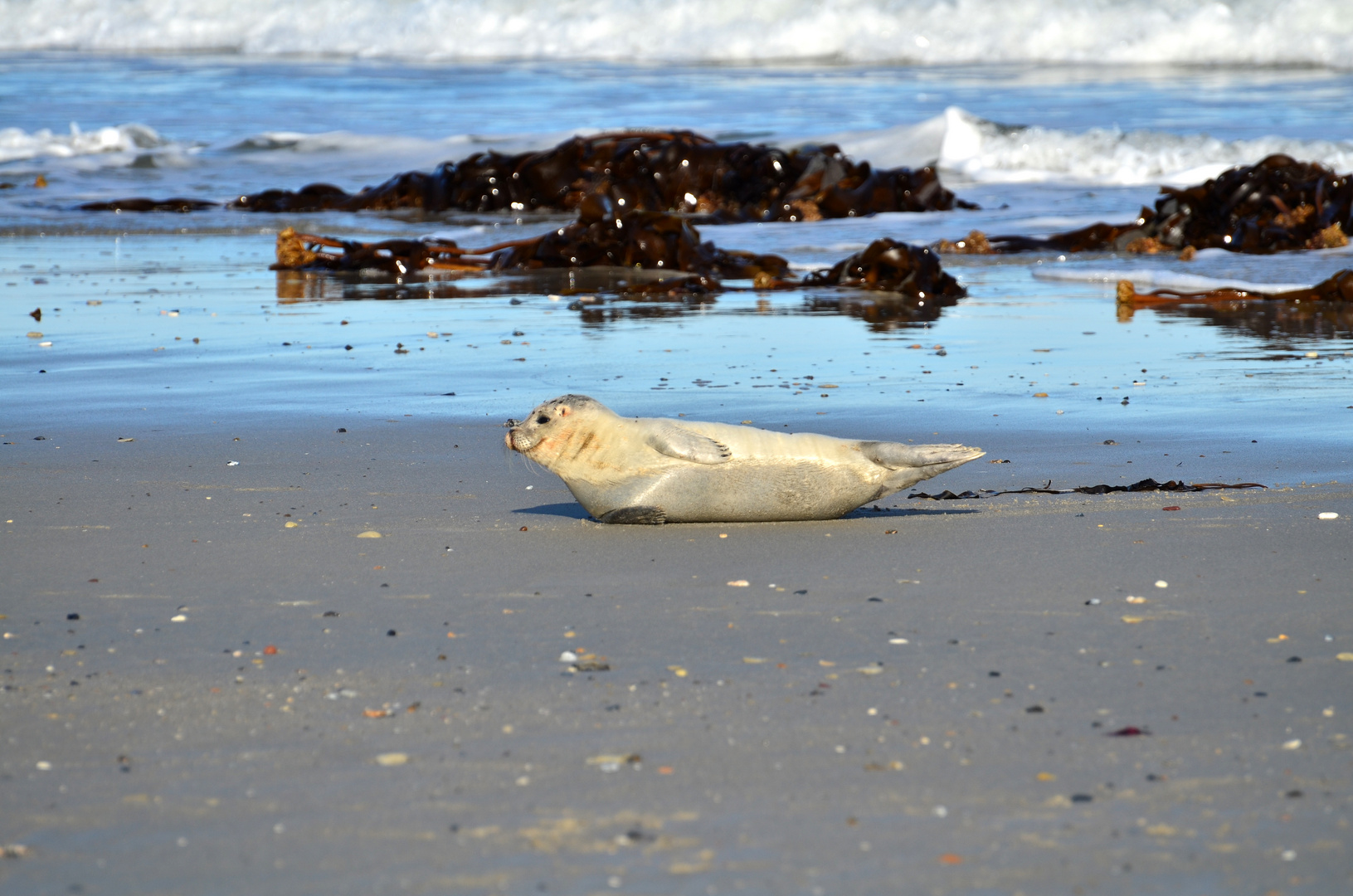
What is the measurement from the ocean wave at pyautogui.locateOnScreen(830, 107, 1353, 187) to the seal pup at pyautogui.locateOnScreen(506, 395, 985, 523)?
12575 mm

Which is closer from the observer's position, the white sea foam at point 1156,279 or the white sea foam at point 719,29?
the white sea foam at point 1156,279

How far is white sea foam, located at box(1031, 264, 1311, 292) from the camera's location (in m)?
9.07

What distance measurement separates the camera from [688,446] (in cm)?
373

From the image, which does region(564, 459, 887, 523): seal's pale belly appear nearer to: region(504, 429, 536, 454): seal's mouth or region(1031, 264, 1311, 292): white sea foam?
region(504, 429, 536, 454): seal's mouth

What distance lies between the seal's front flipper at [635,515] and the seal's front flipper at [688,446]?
15 cm

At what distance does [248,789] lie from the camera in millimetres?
2143

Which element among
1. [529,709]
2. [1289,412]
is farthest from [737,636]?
[1289,412]

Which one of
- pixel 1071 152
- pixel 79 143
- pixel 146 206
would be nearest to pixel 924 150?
pixel 1071 152

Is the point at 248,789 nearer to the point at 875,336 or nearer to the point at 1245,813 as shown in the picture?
the point at 1245,813

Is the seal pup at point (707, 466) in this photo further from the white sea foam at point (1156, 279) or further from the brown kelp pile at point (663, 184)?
the brown kelp pile at point (663, 184)

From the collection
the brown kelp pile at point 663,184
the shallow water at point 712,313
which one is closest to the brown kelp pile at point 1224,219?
the shallow water at point 712,313

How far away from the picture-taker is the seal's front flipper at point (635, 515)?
372 centimetres

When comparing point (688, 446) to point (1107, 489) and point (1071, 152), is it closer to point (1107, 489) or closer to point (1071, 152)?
point (1107, 489)

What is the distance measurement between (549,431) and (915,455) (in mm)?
921
